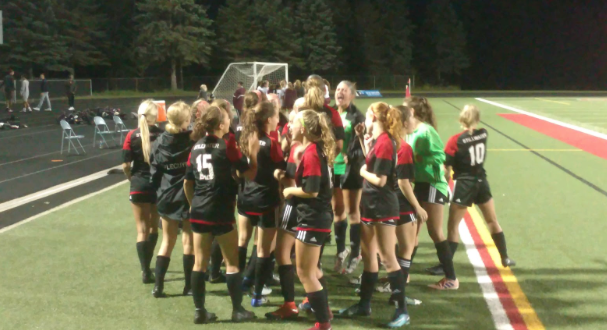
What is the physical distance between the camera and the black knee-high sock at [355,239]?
6410 mm

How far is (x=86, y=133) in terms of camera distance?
20.8 metres

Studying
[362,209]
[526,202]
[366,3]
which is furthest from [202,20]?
[362,209]

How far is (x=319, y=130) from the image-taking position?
462 centimetres

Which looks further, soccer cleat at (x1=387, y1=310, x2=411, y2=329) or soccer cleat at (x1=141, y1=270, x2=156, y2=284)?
soccer cleat at (x1=141, y1=270, x2=156, y2=284)

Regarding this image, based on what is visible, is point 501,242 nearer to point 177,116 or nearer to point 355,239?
point 355,239

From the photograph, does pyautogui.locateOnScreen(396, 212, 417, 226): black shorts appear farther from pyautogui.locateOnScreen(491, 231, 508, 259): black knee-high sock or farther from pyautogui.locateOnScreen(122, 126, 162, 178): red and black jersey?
pyautogui.locateOnScreen(122, 126, 162, 178): red and black jersey

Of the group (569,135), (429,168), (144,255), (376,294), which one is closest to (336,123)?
(429,168)

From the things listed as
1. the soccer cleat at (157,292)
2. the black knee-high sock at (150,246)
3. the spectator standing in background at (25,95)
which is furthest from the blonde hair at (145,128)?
the spectator standing in background at (25,95)

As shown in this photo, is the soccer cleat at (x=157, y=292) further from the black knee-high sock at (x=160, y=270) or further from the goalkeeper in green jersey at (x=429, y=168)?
the goalkeeper in green jersey at (x=429, y=168)

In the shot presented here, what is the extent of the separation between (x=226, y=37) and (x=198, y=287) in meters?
58.5

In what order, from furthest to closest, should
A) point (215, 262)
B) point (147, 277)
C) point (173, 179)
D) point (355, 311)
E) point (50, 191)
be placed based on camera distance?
point (50, 191) → point (215, 262) → point (147, 277) → point (173, 179) → point (355, 311)

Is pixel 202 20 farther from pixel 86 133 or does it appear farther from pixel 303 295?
pixel 303 295

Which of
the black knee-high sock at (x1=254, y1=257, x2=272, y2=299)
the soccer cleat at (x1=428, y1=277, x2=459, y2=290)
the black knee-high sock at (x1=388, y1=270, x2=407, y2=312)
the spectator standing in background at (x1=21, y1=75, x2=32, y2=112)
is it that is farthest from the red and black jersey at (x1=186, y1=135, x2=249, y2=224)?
the spectator standing in background at (x1=21, y1=75, x2=32, y2=112)

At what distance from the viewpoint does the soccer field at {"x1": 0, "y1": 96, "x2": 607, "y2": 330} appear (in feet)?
16.9
